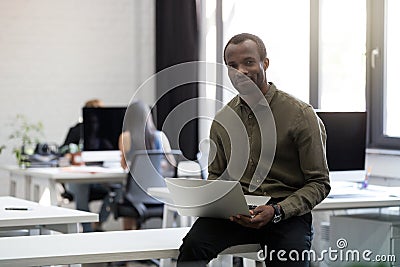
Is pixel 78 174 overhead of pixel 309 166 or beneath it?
beneath

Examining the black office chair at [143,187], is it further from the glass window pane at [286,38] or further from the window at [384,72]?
the window at [384,72]

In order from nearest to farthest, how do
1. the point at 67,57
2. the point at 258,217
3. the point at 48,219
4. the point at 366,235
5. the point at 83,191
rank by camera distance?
the point at 258,217
the point at 48,219
the point at 366,235
the point at 83,191
the point at 67,57

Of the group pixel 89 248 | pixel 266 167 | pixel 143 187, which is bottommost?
pixel 143 187

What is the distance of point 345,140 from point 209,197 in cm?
190

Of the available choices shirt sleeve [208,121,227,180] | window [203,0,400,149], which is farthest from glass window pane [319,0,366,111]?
shirt sleeve [208,121,227,180]

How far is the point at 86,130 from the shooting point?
238 inches

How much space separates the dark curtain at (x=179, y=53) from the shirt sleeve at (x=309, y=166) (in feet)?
13.9

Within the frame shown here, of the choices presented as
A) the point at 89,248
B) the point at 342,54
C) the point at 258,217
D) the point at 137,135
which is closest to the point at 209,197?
the point at 258,217

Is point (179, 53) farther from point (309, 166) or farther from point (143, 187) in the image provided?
point (309, 166)

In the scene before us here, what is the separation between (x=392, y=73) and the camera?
5.08 meters

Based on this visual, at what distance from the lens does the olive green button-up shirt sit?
2668 mm

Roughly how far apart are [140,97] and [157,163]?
2177 millimetres

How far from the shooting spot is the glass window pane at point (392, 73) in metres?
5.04

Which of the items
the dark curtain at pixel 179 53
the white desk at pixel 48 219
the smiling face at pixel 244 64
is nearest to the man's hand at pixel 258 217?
the smiling face at pixel 244 64
